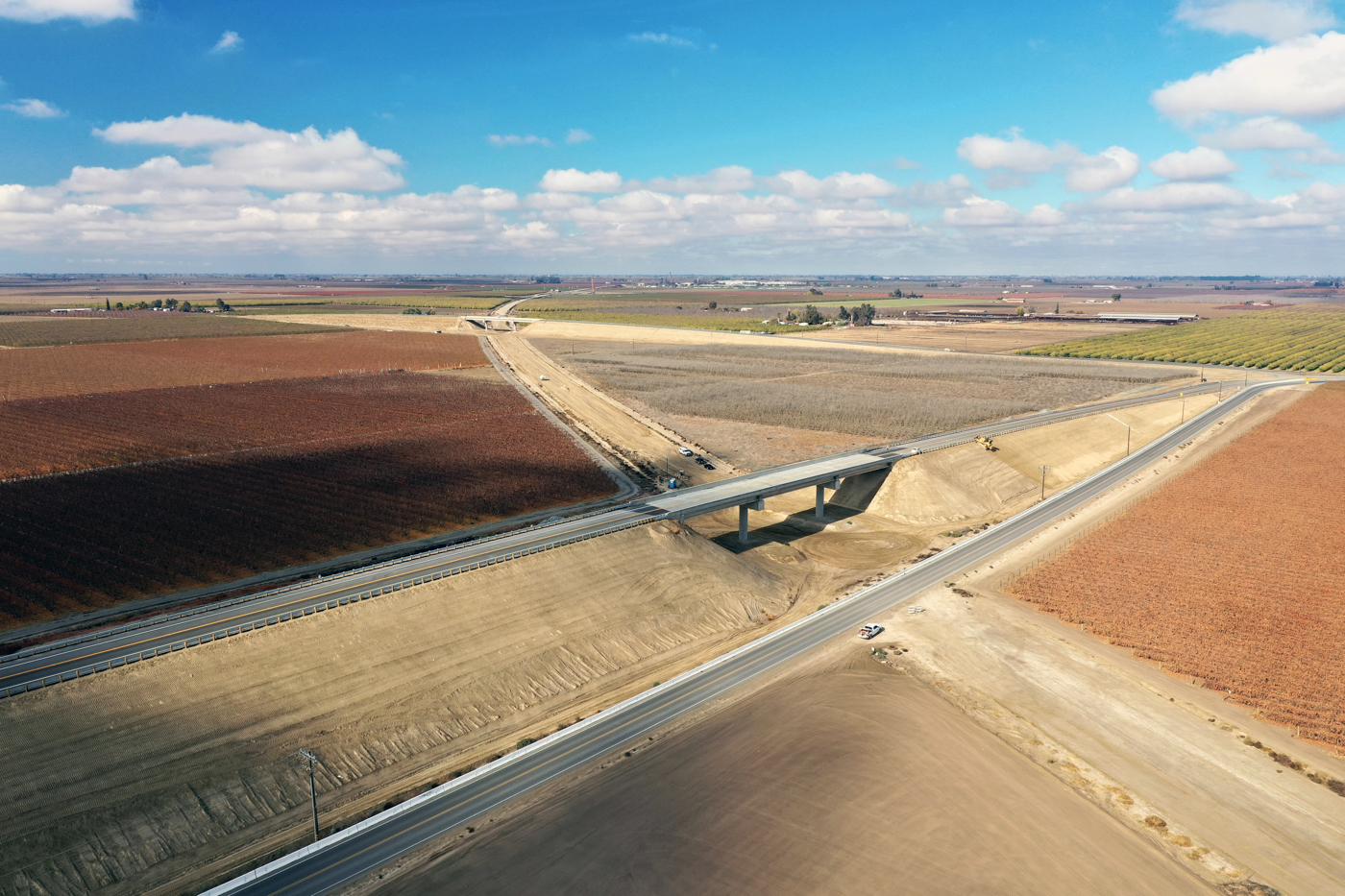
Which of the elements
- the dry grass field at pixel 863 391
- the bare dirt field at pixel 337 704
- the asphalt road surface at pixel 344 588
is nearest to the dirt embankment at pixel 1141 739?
the bare dirt field at pixel 337 704

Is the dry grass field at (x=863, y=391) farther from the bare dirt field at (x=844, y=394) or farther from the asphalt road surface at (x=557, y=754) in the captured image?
the asphalt road surface at (x=557, y=754)

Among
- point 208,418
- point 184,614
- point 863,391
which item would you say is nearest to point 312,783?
point 184,614

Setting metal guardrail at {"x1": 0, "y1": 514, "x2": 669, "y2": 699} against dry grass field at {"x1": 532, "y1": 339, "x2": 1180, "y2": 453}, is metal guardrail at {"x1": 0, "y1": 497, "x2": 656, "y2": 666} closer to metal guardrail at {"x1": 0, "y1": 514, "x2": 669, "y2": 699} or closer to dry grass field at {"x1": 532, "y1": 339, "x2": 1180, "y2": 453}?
metal guardrail at {"x1": 0, "y1": 514, "x2": 669, "y2": 699}

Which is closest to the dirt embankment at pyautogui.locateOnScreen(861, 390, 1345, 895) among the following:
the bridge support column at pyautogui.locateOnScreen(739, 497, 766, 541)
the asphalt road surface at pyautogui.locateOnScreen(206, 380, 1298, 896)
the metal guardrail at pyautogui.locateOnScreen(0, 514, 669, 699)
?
the asphalt road surface at pyautogui.locateOnScreen(206, 380, 1298, 896)

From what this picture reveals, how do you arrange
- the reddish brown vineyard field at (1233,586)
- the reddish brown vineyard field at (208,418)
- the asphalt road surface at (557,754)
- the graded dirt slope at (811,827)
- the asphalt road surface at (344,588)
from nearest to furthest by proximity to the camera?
the asphalt road surface at (557,754), the graded dirt slope at (811,827), the asphalt road surface at (344,588), the reddish brown vineyard field at (1233,586), the reddish brown vineyard field at (208,418)

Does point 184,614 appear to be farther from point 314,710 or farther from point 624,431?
point 624,431
